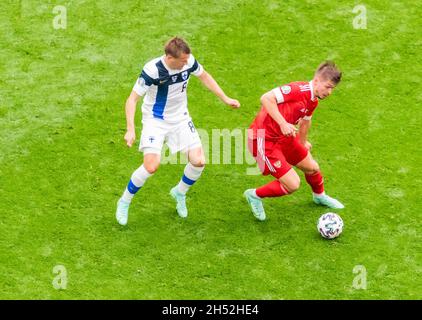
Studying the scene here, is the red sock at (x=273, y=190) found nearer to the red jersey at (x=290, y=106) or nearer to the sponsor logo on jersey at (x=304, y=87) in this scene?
the red jersey at (x=290, y=106)

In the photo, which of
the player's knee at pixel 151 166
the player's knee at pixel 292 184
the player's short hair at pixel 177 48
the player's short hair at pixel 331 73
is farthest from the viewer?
the player's knee at pixel 292 184

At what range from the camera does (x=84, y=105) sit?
12.1m

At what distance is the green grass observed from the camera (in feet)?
32.2

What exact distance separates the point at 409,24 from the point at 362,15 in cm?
69

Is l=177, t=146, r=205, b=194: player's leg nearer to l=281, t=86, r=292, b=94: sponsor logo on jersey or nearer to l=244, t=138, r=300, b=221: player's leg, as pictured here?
l=244, t=138, r=300, b=221: player's leg

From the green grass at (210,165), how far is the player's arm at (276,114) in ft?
4.34

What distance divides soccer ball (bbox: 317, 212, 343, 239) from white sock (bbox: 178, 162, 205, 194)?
1.47 meters

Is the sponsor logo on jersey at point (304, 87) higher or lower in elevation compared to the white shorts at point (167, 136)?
higher

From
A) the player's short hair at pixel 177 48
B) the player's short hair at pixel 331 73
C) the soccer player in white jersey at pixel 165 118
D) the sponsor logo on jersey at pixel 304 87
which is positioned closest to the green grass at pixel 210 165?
the soccer player in white jersey at pixel 165 118

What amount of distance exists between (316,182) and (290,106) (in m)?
1.07

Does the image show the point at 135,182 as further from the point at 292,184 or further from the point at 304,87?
the point at 304,87

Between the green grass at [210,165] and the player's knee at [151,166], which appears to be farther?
the player's knee at [151,166]

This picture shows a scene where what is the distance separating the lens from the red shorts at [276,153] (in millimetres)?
10203

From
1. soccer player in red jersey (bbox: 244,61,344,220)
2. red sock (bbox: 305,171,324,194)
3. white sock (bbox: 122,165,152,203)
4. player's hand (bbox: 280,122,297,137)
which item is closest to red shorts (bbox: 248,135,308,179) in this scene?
soccer player in red jersey (bbox: 244,61,344,220)
